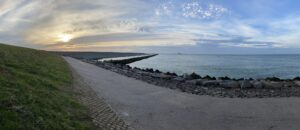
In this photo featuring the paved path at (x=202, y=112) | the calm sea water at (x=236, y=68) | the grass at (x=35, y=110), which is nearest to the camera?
the grass at (x=35, y=110)

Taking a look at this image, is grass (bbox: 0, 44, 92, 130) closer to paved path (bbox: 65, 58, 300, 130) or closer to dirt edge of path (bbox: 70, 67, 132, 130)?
dirt edge of path (bbox: 70, 67, 132, 130)

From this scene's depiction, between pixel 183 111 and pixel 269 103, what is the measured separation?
14.8 ft

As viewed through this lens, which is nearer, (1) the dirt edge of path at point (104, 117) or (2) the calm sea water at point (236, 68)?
(1) the dirt edge of path at point (104, 117)

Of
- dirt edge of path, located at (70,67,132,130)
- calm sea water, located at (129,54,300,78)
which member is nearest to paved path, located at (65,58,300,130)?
dirt edge of path, located at (70,67,132,130)

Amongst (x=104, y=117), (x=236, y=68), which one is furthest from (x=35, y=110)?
(x=236, y=68)

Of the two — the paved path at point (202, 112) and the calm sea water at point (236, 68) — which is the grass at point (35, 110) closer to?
the paved path at point (202, 112)

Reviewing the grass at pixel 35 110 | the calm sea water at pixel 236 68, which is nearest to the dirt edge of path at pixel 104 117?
the grass at pixel 35 110

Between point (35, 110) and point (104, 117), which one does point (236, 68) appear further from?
point (35, 110)

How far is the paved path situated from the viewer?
1030 centimetres

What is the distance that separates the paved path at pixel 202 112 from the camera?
33.8ft

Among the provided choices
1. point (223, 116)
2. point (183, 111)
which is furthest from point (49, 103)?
point (223, 116)

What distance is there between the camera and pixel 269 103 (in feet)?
47.0

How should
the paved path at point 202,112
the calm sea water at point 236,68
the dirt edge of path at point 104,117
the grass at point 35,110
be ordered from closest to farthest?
the grass at point 35,110 < the dirt edge of path at point 104,117 < the paved path at point 202,112 < the calm sea water at point 236,68

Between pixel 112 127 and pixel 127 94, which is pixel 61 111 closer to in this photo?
pixel 112 127
